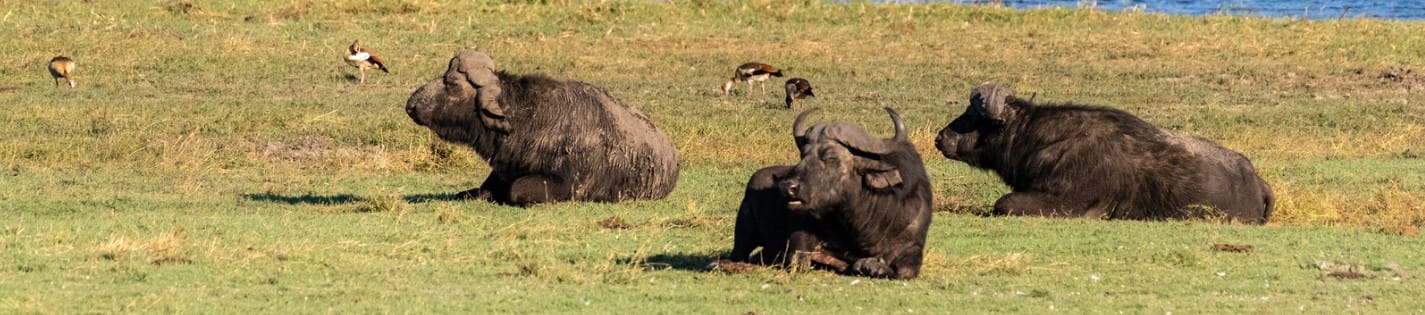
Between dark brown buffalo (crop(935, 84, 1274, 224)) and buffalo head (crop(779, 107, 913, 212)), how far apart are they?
346cm

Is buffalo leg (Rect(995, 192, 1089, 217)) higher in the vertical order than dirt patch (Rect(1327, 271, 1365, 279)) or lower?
lower

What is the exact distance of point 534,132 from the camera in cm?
1266

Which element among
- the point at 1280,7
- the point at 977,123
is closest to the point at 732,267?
the point at 977,123

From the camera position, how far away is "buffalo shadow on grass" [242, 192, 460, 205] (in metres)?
12.9

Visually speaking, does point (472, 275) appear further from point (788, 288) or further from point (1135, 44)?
point (1135, 44)

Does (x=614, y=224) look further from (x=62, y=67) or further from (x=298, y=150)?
(x=62, y=67)

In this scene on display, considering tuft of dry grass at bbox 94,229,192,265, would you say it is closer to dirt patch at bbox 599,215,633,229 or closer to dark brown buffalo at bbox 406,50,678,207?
dirt patch at bbox 599,215,633,229

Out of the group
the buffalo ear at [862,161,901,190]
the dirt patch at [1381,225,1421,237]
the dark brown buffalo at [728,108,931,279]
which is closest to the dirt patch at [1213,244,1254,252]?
the dirt patch at [1381,225,1421,237]

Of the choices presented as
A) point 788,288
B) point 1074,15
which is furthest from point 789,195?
point 1074,15

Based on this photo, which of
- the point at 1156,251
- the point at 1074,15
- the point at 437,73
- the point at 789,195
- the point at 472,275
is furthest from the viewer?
the point at 1074,15

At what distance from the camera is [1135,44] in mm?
24188

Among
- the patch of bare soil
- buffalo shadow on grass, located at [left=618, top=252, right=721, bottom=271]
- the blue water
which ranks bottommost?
the blue water

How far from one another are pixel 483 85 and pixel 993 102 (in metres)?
2.92

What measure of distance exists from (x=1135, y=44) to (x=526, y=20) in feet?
22.4
